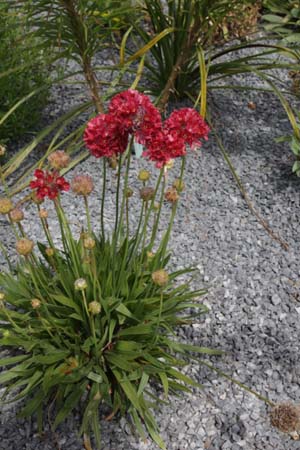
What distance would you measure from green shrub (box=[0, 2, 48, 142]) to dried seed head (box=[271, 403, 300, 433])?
1945 mm

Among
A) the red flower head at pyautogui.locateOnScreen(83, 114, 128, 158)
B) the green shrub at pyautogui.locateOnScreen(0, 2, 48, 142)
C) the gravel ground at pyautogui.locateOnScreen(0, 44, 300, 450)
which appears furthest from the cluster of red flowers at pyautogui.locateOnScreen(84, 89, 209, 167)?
the green shrub at pyautogui.locateOnScreen(0, 2, 48, 142)

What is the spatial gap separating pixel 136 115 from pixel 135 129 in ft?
0.14

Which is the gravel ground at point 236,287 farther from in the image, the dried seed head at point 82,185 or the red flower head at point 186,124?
the red flower head at point 186,124

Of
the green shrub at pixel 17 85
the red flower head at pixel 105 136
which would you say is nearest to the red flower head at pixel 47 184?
the red flower head at pixel 105 136

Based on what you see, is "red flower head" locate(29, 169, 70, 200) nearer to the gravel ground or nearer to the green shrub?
the gravel ground

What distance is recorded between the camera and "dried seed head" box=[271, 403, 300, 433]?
2.04 metres

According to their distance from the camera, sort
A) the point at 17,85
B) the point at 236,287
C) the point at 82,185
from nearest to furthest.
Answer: the point at 82,185
the point at 236,287
the point at 17,85

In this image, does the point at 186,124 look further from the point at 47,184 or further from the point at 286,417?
the point at 286,417

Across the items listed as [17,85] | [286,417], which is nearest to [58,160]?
[286,417]

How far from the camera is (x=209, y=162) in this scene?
320 cm

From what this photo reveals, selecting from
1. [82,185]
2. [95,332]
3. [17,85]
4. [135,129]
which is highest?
[135,129]

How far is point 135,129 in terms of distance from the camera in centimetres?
154

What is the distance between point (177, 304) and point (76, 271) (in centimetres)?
44

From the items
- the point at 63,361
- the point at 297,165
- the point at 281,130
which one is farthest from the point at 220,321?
the point at 281,130
